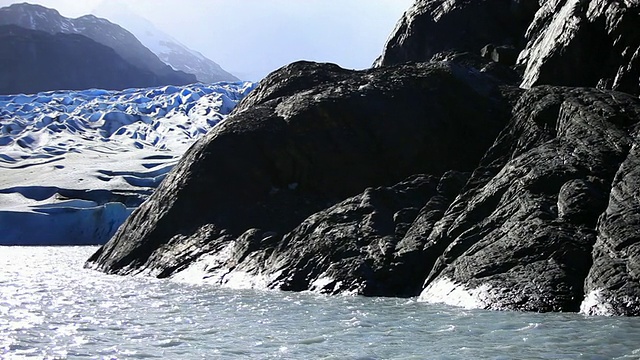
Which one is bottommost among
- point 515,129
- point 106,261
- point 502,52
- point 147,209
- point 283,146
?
point 106,261

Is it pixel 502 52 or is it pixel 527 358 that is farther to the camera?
pixel 502 52

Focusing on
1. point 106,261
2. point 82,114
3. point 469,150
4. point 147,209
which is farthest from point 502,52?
point 82,114

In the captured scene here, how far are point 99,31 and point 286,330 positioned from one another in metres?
126

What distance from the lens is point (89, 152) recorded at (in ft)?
204

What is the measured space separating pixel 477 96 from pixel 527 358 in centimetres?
1120

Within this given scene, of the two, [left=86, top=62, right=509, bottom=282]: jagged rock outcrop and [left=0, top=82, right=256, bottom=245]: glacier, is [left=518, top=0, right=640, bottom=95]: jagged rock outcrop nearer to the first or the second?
[left=86, top=62, right=509, bottom=282]: jagged rock outcrop

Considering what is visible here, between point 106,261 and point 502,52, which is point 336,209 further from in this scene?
point 502,52

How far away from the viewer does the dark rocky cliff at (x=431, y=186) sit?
9.73 m

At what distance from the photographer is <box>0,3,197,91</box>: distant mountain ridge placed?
114750 millimetres

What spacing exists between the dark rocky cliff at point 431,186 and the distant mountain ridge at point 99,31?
3796 inches

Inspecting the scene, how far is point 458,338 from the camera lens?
7.12 meters

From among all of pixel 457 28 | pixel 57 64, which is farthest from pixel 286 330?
pixel 57 64

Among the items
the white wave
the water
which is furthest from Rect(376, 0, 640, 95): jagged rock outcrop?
the water

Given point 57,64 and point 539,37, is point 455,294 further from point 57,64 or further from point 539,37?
point 57,64
